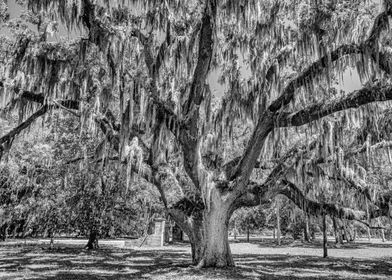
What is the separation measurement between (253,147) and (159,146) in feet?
8.59

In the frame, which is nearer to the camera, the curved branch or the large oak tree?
the large oak tree

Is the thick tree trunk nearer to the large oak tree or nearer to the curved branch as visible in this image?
the large oak tree

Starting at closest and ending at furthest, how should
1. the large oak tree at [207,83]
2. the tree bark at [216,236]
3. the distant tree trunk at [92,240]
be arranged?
the large oak tree at [207,83] < the tree bark at [216,236] < the distant tree trunk at [92,240]

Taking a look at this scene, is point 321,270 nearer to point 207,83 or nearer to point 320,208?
point 320,208

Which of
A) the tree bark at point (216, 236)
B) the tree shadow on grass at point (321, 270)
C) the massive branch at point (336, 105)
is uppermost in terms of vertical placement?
the massive branch at point (336, 105)

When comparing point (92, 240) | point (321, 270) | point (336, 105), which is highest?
point (336, 105)

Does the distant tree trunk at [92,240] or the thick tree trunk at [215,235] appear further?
the distant tree trunk at [92,240]

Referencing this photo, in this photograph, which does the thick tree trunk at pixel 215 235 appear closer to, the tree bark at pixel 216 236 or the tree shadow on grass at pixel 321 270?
the tree bark at pixel 216 236

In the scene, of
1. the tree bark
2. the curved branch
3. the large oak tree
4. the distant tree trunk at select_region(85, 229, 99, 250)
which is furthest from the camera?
the distant tree trunk at select_region(85, 229, 99, 250)

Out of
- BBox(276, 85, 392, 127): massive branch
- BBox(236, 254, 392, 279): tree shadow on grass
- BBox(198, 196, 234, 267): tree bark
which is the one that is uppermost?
BBox(276, 85, 392, 127): massive branch

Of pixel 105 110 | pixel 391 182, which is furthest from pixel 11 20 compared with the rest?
pixel 391 182

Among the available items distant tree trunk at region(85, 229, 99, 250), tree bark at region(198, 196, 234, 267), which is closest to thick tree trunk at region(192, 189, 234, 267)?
tree bark at region(198, 196, 234, 267)

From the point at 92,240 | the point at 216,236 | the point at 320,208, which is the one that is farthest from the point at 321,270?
the point at 92,240

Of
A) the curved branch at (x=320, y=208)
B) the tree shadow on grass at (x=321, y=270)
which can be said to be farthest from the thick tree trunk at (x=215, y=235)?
the curved branch at (x=320, y=208)
